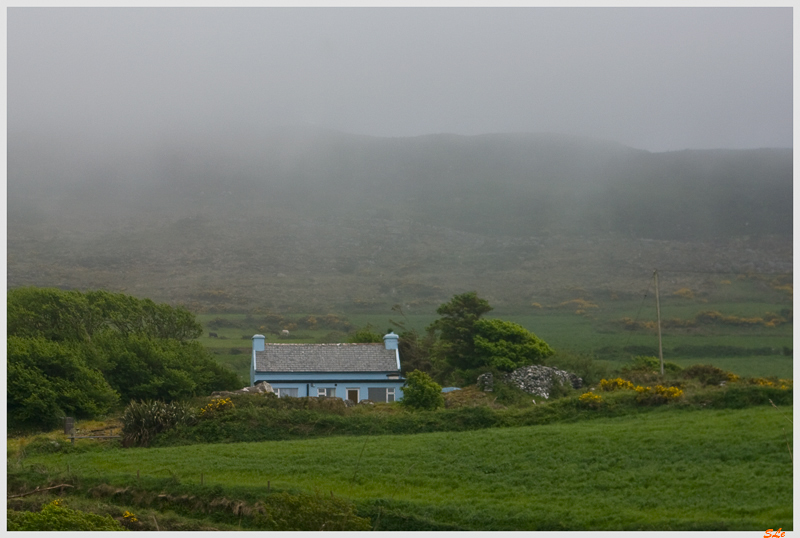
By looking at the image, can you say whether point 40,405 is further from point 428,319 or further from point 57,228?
point 57,228

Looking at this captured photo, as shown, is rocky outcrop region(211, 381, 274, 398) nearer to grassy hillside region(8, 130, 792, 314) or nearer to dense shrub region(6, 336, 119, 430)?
dense shrub region(6, 336, 119, 430)

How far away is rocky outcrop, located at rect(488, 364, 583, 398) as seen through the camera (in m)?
38.6

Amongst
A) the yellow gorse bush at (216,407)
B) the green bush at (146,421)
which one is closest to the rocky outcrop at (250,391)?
the yellow gorse bush at (216,407)

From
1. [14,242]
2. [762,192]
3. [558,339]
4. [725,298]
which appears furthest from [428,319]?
[762,192]

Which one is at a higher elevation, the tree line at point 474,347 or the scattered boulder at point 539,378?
the tree line at point 474,347

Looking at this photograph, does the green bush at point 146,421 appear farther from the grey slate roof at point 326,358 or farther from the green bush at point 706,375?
the green bush at point 706,375

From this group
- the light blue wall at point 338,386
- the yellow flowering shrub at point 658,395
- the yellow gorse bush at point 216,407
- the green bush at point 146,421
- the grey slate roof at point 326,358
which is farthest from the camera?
the grey slate roof at point 326,358

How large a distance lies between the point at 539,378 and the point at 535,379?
248 mm

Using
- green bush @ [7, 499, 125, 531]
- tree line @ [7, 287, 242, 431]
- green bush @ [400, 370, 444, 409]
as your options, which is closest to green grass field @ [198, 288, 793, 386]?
tree line @ [7, 287, 242, 431]

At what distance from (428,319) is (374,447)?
97.8 meters

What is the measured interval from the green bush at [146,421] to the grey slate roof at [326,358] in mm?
14532

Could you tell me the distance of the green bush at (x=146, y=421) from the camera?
26.2m

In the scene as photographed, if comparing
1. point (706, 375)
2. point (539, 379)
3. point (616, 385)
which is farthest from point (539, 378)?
point (706, 375)

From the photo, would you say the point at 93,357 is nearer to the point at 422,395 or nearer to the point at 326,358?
the point at 326,358
